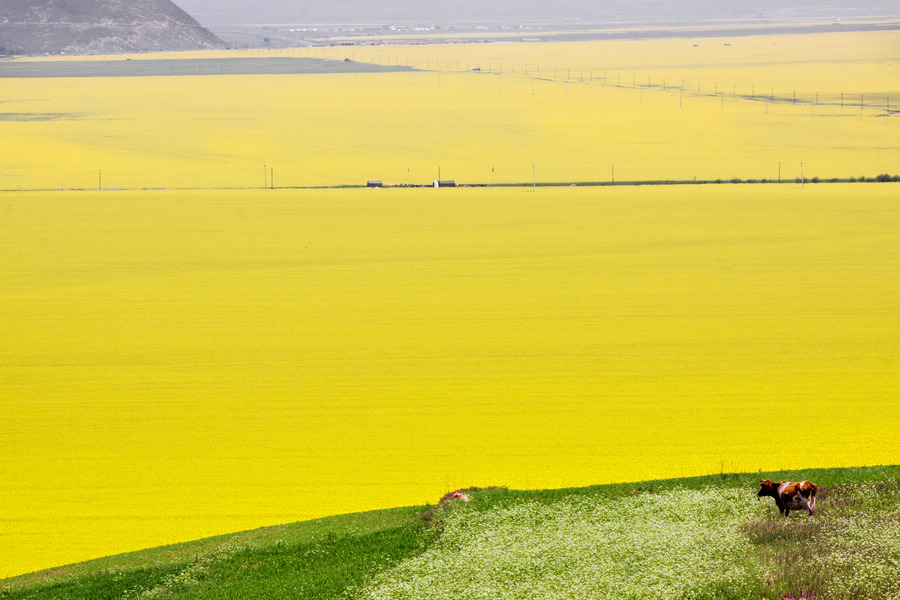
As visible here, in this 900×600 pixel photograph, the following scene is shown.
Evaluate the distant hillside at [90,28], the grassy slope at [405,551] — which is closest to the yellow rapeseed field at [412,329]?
the grassy slope at [405,551]

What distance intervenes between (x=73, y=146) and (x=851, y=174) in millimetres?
42541

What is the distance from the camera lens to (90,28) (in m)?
174

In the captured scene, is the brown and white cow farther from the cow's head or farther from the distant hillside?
the distant hillside

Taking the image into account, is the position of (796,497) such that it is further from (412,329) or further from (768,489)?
(412,329)

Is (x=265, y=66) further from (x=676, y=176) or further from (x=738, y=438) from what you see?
(x=738, y=438)

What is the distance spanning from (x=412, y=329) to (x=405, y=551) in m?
14.7

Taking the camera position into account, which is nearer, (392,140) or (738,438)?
(738,438)

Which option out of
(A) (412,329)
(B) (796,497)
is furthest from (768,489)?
(A) (412,329)

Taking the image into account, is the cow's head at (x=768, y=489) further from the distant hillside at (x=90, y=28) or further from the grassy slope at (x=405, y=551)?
the distant hillside at (x=90, y=28)

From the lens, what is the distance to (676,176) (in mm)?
54094

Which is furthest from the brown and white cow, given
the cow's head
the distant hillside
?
the distant hillside

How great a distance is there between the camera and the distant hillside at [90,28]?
16888cm

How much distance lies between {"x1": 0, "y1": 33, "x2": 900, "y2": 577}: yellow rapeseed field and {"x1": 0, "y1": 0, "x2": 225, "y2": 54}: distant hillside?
373ft

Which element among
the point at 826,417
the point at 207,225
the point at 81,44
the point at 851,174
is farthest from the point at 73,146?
the point at 81,44
